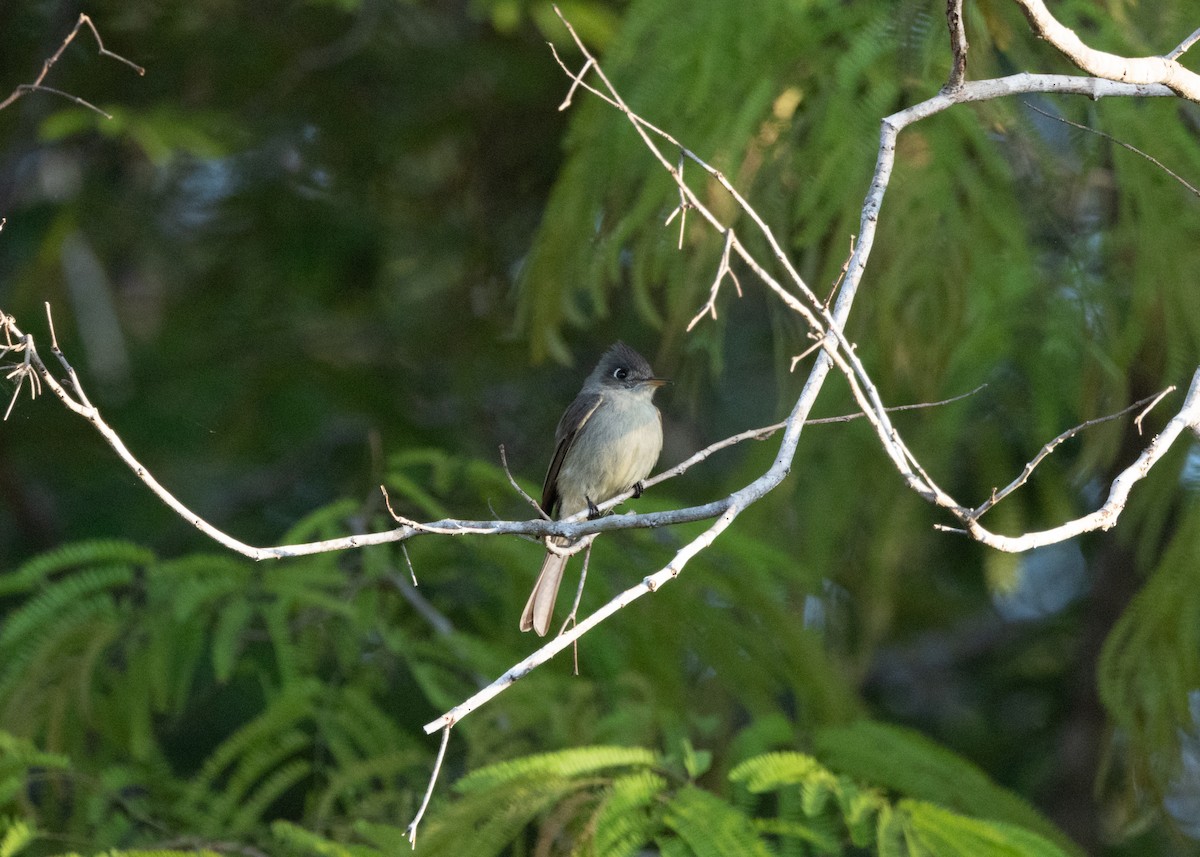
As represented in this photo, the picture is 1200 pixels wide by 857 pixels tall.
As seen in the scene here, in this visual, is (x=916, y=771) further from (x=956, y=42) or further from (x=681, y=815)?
(x=956, y=42)

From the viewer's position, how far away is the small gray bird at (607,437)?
5.29m

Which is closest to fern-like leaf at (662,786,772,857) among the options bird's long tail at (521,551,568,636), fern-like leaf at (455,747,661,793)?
fern-like leaf at (455,747,661,793)

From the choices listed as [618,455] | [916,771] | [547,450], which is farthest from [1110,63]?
[547,450]

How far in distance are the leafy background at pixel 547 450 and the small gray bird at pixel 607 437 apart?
0.22m

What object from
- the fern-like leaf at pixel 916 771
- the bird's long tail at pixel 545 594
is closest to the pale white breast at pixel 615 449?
the bird's long tail at pixel 545 594

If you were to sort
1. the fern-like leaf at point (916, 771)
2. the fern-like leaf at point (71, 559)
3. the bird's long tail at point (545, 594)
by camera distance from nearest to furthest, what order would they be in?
the fern-like leaf at point (916, 771) → the fern-like leaf at point (71, 559) → the bird's long tail at point (545, 594)

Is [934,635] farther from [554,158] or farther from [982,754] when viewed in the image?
[554,158]

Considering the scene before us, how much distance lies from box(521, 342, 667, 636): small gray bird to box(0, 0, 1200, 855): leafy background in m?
0.22

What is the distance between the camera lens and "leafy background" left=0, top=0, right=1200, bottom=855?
4.14 meters

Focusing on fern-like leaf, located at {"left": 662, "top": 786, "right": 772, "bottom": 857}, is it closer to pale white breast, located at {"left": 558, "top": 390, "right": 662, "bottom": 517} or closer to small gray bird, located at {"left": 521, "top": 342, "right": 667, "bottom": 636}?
small gray bird, located at {"left": 521, "top": 342, "right": 667, "bottom": 636}

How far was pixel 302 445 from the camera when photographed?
6.99 metres

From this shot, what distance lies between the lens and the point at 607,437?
5352mm

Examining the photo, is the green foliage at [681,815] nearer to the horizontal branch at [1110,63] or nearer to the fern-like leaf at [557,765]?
the fern-like leaf at [557,765]

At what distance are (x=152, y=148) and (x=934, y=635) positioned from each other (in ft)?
17.8
